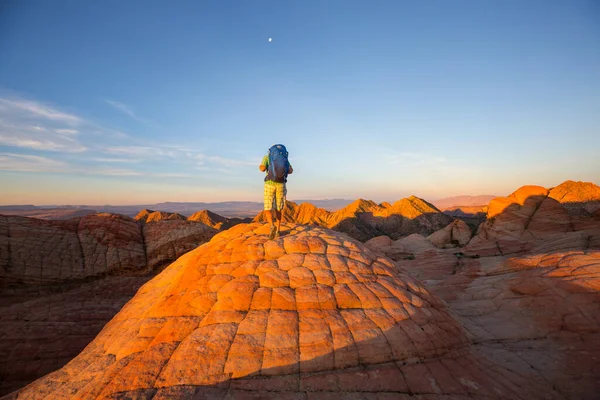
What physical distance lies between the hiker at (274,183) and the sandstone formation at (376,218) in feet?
120

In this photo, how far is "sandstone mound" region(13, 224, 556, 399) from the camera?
15.2ft

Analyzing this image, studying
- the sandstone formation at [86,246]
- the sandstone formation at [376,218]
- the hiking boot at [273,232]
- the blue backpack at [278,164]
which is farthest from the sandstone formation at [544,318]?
the sandstone formation at [376,218]

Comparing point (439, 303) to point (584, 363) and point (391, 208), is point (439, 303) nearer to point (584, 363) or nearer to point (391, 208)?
point (584, 363)

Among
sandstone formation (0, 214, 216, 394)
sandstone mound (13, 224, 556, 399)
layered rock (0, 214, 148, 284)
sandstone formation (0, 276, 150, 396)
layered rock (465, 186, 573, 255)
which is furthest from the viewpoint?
layered rock (465, 186, 573, 255)

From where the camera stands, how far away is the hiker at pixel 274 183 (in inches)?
316

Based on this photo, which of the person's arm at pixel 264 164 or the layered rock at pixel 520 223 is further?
the layered rock at pixel 520 223

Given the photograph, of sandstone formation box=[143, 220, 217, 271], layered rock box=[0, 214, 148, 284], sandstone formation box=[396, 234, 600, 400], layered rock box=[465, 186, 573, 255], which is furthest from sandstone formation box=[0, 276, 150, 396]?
layered rock box=[465, 186, 573, 255]

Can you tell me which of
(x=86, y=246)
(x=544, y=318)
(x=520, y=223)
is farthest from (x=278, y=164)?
(x=520, y=223)

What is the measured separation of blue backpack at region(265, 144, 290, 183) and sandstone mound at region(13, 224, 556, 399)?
1986 millimetres

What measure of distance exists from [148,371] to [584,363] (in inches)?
367

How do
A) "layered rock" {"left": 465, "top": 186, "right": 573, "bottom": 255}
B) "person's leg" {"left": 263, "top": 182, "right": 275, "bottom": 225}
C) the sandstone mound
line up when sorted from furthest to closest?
"layered rock" {"left": 465, "top": 186, "right": 573, "bottom": 255}, "person's leg" {"left": 263, "top": 182, "right": 275, "bottom": 225}, the sandstone mound

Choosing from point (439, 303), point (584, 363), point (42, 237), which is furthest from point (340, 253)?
point (42, 237)

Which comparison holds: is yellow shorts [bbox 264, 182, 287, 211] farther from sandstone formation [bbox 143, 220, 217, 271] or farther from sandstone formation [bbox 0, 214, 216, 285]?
sandstone formation [bbox 0, 214, 216, 285]

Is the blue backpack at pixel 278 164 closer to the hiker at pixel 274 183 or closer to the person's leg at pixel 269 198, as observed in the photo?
the hiker at pixel 274 183
